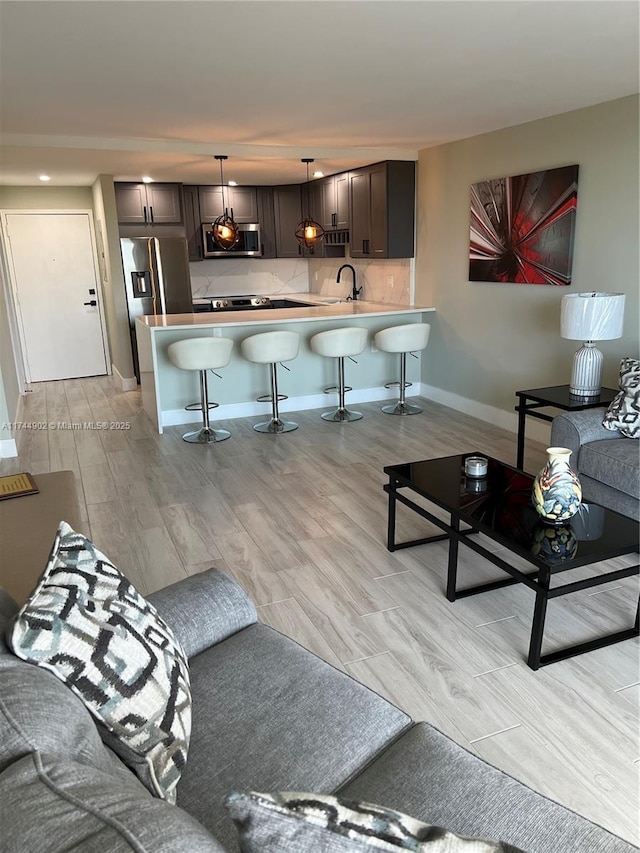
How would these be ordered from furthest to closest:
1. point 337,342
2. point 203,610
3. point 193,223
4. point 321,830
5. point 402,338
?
point 193,223
point 402,338
point 337,342
point 203,610
point 321,830

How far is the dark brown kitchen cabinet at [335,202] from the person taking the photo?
6.93 m

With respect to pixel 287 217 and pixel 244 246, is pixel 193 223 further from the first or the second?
pixel 287 217

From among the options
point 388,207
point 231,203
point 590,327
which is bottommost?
point 590,327

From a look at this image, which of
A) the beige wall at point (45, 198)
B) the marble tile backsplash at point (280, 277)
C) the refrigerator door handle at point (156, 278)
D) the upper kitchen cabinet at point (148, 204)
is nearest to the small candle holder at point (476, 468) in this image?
the marble tile backsplash at point (280, 277)

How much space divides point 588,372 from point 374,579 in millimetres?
1974

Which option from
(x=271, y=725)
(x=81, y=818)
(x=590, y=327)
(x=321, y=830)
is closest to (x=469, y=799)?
(x=271, y=725)

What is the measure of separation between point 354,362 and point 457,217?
1670 millimetres

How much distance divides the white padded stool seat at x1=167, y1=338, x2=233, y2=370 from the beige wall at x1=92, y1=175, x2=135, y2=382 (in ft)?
7.35

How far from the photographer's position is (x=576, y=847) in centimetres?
107

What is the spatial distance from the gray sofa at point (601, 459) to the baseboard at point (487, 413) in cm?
150

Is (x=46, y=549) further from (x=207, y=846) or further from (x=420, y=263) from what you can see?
(x=420, y=263)

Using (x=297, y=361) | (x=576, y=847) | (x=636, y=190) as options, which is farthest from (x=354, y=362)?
(x=576, y=847)

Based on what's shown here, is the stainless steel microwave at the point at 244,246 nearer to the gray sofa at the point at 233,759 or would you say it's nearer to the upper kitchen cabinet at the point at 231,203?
the upper kitchen cabinet at the point at 231,203

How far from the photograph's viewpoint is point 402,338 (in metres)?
5.71
